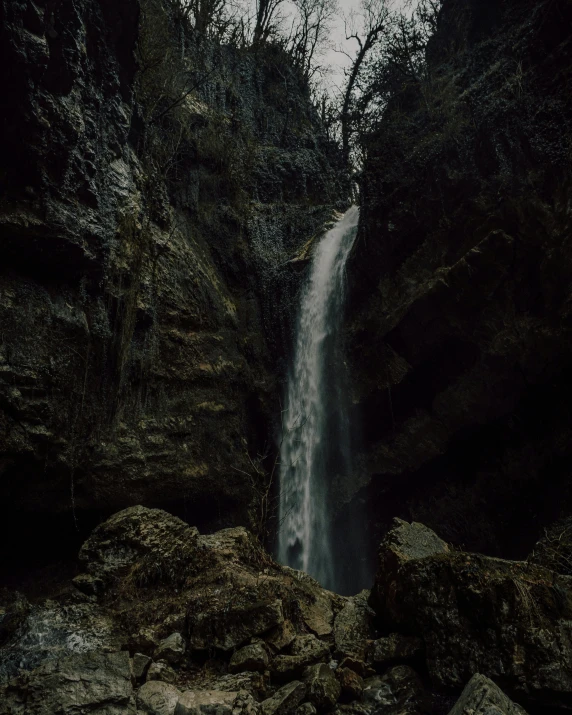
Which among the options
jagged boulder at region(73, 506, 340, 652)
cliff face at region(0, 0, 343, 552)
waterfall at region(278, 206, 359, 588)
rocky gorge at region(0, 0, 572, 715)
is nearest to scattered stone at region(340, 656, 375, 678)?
rocky gorge at region(0, 0, 572, 715)

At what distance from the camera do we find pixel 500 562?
4.20m

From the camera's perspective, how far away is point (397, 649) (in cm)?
413

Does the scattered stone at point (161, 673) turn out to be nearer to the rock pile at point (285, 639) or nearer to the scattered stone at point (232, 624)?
the rock pile at point (285, 639)

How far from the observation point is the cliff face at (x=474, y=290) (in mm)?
8367

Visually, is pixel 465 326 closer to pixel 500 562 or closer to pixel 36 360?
pixel 500 562

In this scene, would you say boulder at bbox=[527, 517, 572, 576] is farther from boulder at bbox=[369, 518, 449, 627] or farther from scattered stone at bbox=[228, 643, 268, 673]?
scattered stone at bbox=[228, 643, 268, 673]

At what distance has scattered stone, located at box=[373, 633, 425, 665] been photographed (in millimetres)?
4035

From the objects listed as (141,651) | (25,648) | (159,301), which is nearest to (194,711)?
(141,651)

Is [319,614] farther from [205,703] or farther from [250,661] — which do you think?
[205,703]

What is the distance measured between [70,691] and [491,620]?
3.06 metres

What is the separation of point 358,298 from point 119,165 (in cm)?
580

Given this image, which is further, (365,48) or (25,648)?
(365,48)

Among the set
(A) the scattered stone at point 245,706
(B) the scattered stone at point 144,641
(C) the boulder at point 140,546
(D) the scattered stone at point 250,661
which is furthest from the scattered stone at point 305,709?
(C) the boulder at point 140,546

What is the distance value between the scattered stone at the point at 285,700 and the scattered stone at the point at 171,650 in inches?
42.1
